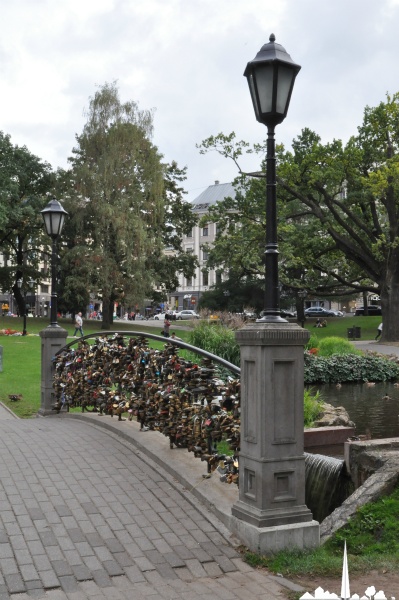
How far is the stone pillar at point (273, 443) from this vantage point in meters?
5.42

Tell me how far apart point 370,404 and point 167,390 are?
10.0 meters

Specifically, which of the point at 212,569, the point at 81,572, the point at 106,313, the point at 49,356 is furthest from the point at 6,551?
the point at 106,313

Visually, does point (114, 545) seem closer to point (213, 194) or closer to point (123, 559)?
point (123, 559)

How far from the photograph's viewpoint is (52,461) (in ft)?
24.0

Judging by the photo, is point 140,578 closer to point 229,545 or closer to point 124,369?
point 229,545

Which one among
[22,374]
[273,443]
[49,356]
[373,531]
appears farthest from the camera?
[22,374]

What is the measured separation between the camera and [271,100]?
5723 mm

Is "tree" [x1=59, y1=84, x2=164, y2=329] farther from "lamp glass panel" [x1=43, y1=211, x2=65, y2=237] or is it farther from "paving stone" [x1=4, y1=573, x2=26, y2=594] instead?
"paving stone" [x1=4, y1=573, x2=26, y2=594]

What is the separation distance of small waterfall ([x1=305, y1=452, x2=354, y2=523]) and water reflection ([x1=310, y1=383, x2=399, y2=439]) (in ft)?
11.7

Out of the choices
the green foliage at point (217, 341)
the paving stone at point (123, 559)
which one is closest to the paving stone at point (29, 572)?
the paving stone at point (123, 559)

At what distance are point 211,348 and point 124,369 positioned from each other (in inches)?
351

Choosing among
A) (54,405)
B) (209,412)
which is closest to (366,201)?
(54,405)

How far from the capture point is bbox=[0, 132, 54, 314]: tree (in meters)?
52.9

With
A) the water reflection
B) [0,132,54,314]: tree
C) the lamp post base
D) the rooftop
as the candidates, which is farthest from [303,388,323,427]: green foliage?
the rooftop
